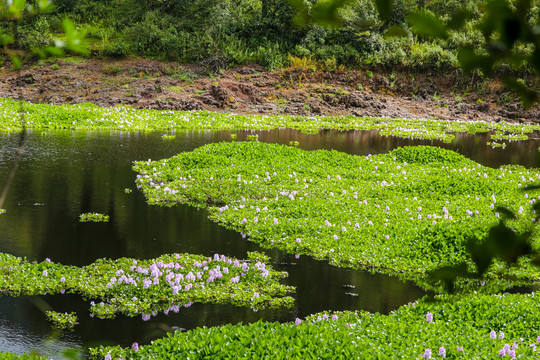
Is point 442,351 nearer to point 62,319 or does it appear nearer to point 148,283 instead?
point 148,283

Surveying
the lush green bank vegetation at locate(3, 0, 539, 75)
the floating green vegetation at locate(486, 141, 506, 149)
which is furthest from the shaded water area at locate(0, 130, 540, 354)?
the lush green bank vegetation at locate(3, 0, 539, 75)

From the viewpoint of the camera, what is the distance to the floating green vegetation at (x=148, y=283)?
288 inches

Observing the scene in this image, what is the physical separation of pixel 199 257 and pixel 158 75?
33252mm

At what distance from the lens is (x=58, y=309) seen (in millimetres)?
7000

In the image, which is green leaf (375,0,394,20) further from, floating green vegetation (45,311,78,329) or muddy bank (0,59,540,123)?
muddy bank (0,59,540,123)

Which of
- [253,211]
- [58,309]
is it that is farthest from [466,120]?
[58,309]

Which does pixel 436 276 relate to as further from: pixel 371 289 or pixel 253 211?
pixel 253 211

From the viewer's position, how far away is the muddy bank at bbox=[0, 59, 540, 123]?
3672 cm

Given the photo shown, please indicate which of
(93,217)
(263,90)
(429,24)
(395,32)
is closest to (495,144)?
(263,90)

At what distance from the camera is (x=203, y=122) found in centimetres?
3075

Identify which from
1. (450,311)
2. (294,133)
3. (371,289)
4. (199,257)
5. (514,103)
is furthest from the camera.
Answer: (514,103)

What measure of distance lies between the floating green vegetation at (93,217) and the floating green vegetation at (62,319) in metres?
4.50

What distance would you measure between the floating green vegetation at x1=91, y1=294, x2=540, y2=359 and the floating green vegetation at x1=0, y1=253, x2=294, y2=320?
3.39 feet

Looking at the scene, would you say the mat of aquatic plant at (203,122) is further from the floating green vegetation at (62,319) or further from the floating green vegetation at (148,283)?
the floating green vegetation at (62,319)
